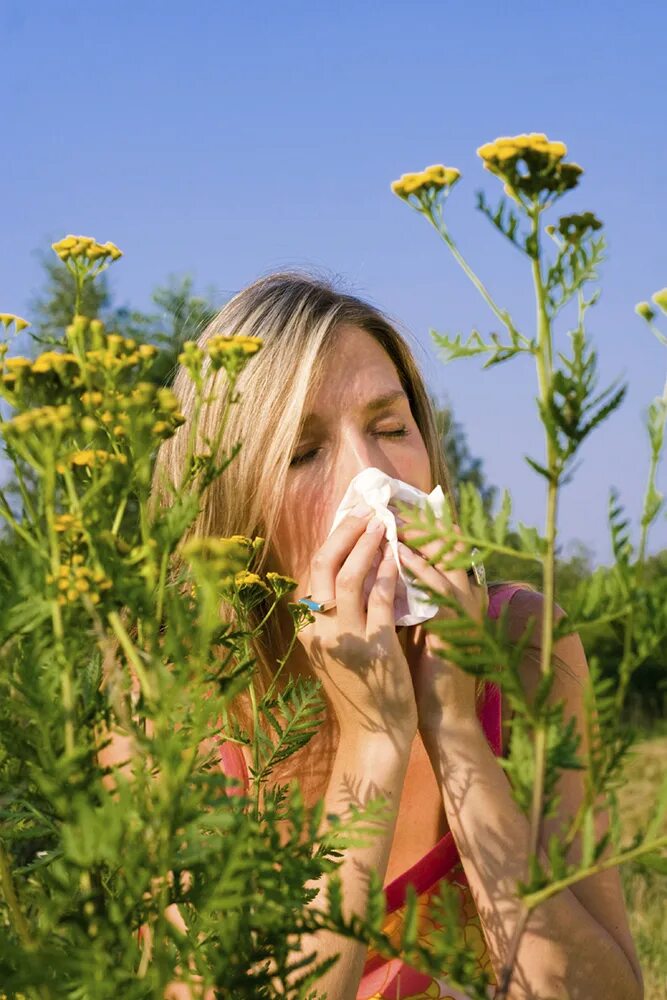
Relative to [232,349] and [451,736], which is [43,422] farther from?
[451,736]

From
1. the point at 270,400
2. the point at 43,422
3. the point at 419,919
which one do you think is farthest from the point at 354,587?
the point at 43,422

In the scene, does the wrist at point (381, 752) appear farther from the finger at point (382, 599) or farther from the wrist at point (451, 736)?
the finger at point (382, 599)

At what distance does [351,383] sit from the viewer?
8.59ft

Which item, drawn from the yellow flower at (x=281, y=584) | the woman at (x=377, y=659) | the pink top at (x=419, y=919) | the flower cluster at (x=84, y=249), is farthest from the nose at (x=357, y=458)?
the flower cluster at (x=84, y=249)

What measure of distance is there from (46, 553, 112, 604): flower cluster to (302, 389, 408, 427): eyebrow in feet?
5.56

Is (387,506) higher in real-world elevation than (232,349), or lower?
lower

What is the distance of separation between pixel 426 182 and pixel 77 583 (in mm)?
501

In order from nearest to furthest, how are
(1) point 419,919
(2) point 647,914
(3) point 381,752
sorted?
1. (3) point 381,752
2. (1) point 419,919
3. (2) point 647,914

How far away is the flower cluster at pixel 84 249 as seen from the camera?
1230mm

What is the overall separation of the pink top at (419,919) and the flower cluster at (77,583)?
1.71 metres

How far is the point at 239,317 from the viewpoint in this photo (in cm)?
288

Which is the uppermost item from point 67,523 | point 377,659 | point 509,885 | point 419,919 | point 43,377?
point 43,377

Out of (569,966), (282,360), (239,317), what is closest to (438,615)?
(569,966)

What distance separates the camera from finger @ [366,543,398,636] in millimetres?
1967
